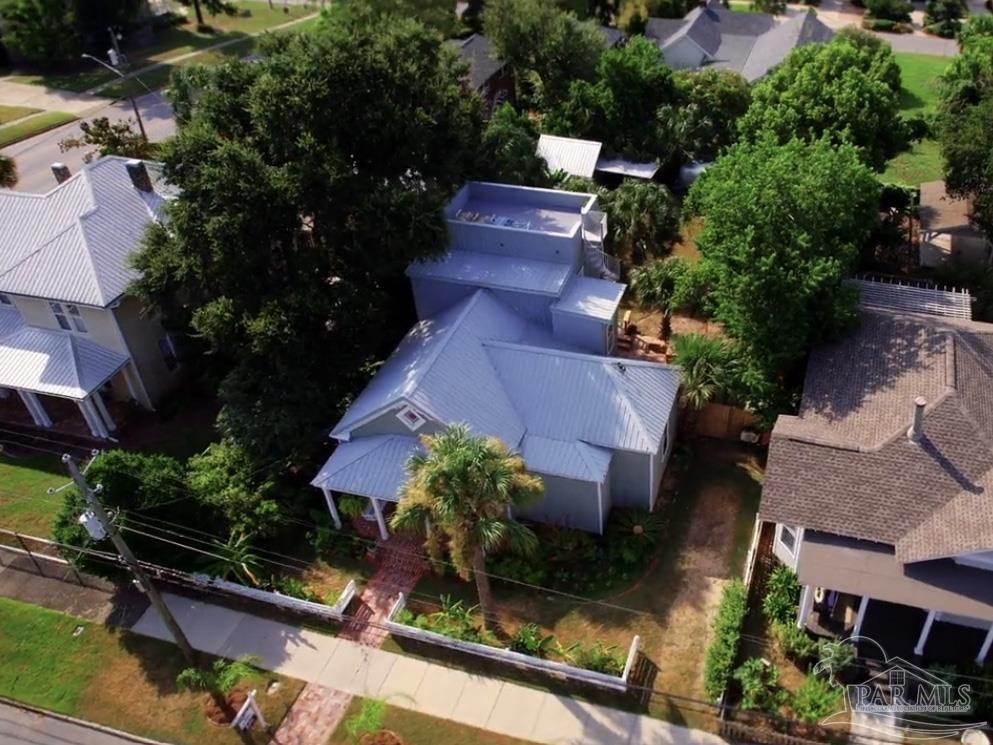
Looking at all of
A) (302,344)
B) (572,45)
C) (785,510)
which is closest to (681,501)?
(785,510)

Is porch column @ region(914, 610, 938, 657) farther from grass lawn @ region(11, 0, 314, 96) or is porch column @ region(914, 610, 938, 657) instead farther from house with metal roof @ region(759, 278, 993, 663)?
grass lawn @ region(11, 0, 314, 96)

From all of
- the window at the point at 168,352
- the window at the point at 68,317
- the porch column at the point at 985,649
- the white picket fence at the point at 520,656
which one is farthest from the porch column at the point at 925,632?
the window at the point at 68,317

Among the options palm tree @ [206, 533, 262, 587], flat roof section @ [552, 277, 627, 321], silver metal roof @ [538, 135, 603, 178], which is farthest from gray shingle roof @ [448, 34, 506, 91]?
palm tree @ [206, 533, 262, 587]

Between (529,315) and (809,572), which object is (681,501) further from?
(529,315)

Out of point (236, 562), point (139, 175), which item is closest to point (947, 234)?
point (236, 562)

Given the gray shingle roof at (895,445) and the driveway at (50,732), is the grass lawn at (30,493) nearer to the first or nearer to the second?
the driveway at (50,732)

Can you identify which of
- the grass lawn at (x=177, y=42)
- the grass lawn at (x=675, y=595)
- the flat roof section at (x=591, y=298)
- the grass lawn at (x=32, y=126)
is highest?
the flat roof section at (x=591, y=298)
